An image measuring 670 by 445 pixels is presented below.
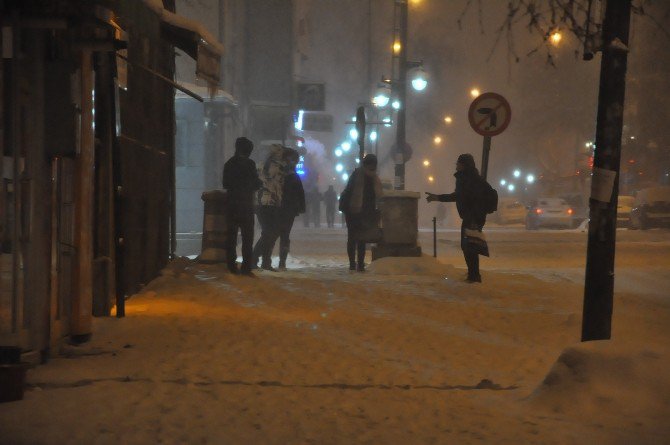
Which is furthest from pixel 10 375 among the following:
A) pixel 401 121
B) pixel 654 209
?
pixel 654 209

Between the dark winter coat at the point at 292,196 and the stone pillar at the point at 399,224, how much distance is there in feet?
6.36

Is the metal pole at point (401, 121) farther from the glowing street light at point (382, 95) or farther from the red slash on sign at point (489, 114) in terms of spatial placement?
the red slash on sign at point (489, 114)

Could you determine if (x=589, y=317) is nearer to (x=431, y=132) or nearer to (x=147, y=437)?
(x=147, y=437)

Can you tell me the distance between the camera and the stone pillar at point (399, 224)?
46.5ft

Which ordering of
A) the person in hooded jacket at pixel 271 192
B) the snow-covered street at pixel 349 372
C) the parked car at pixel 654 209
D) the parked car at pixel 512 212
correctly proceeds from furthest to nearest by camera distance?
1. the parked car at pixel 512 212
2. the parked car at pixel 654 209
3. the person in hooded jacket at pixel 271 192
4. the snow-covered street at pixel 349 372

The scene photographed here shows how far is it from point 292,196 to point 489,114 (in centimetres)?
361

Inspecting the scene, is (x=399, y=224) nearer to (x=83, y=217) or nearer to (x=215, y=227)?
(x=215, y=227)

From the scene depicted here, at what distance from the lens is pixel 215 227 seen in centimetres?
1194

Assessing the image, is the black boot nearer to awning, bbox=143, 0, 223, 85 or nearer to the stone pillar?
the stone pillar

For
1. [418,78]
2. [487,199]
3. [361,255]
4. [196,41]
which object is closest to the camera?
[196,41]

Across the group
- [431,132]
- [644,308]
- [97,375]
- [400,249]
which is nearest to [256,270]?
[400,249]

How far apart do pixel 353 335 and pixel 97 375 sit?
8.65ft

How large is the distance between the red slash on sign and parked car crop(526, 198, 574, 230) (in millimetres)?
26363

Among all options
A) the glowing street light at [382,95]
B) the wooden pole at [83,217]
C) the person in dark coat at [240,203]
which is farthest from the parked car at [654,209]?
the wooden pole at [83,217]
